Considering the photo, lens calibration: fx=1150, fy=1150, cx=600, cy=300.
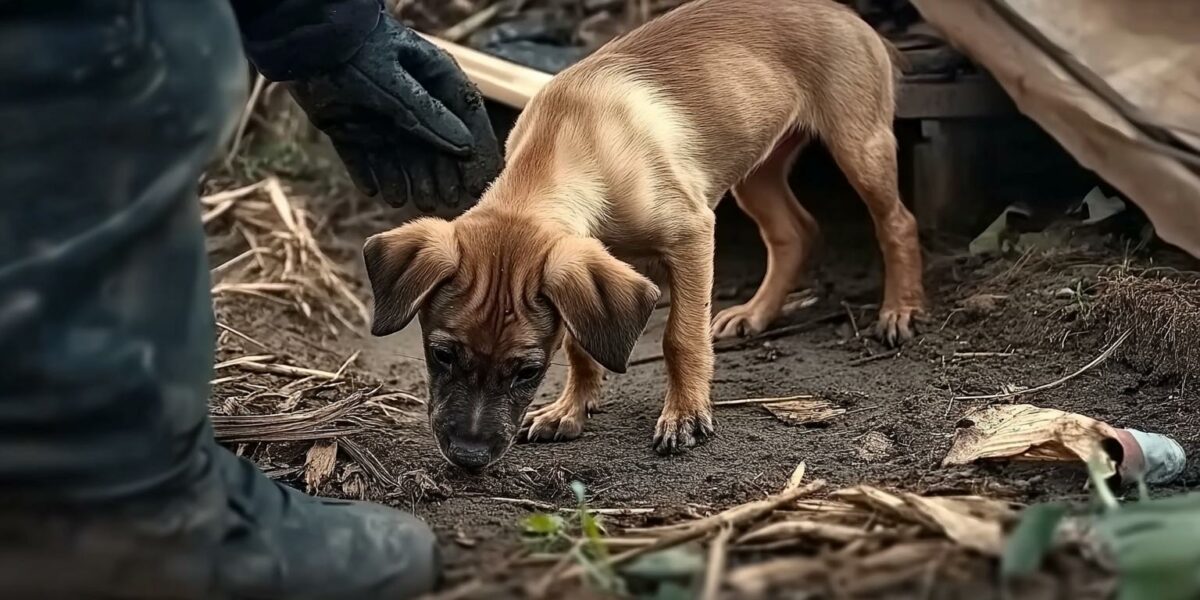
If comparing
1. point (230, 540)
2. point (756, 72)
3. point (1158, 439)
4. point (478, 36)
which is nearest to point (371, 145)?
point (756, 72)

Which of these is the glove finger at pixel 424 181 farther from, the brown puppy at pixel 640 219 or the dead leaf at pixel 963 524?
the dead leaf at pixel 963 524

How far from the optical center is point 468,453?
2961mm

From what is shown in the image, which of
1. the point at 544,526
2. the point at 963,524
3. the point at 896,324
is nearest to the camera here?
the point at 963,524

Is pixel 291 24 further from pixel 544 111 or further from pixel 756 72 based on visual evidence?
pixel 756 72

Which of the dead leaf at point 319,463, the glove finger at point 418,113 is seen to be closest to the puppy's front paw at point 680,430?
the dead leaf at point 319,463

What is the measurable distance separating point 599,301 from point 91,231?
1504mm

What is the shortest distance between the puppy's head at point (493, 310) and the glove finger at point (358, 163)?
23.1 inches

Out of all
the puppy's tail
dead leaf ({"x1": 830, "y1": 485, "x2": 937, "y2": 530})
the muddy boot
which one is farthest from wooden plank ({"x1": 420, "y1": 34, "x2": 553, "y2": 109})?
the muddy boot

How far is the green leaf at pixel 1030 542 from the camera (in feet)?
5.27

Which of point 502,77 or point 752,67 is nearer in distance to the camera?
point 752,67

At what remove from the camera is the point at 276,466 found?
10.1ft

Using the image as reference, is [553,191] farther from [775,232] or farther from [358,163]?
[775,232]

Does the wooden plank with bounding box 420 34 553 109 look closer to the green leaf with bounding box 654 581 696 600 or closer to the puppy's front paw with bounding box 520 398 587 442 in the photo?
the puppy's front paw with bounding box 520 398 587 442

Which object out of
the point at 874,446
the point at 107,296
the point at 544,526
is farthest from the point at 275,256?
the point at 107,296
